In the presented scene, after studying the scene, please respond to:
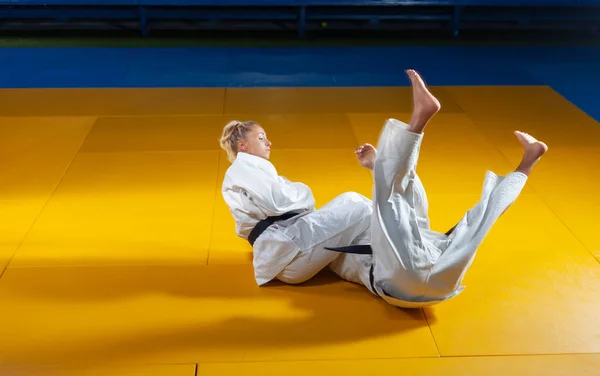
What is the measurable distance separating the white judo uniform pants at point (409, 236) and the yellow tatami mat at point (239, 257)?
0.73 feet

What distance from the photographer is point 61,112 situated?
695cm

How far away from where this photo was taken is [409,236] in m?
3.37

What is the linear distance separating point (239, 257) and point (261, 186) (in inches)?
25.5

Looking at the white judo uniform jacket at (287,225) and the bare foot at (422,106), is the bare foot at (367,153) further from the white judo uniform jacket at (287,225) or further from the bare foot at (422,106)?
the bare foot at (422,106)

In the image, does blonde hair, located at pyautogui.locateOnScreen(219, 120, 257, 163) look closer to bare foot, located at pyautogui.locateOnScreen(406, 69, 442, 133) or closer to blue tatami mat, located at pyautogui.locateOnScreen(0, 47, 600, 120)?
bare foot, located at pyautogui.locateOnScreen(406, 69, 442, 133)

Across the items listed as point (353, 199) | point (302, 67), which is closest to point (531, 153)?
point (353, 199)

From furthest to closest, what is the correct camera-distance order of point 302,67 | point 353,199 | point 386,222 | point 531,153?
point 302,67
point 353,199
point 531,153
point 386,222

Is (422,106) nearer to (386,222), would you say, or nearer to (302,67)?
(386,222)

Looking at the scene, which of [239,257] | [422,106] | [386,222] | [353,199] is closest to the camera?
[422,106]

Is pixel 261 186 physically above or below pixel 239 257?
above

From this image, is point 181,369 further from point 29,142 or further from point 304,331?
point 29,142

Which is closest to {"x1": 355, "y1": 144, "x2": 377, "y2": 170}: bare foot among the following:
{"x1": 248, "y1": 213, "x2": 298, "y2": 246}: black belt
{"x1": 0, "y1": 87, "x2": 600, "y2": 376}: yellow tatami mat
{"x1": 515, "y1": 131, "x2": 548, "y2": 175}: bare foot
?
{"x1": 248, "y1": 213, "x2": 298, "y2": 246}: black belt

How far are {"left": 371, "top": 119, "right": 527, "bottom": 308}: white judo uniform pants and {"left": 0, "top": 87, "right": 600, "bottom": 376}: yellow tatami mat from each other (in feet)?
0.73

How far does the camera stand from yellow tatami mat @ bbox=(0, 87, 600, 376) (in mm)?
3332
